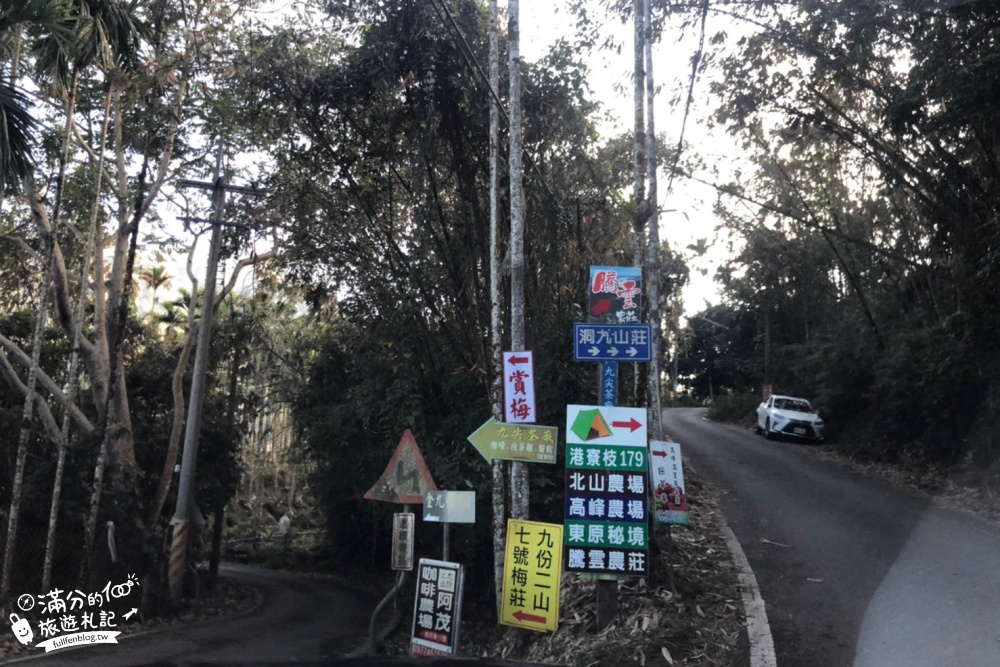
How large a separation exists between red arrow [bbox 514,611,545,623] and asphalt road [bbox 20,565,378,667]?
2.47 metres

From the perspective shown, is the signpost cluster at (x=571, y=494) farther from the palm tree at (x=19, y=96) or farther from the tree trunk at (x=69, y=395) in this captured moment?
the tree trunk at (x=69, y=395)

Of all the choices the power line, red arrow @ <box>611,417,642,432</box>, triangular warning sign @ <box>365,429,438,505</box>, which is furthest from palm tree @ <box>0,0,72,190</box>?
red arrow @ <box>611,417,642,432</box>

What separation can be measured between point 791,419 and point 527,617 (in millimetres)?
18325

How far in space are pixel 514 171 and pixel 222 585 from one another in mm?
17116

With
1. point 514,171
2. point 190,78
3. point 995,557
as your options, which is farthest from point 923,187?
point 190,78

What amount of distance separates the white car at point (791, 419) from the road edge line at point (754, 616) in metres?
14.5

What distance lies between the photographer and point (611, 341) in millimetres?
8484

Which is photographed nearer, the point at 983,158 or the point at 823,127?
the point at 983,158

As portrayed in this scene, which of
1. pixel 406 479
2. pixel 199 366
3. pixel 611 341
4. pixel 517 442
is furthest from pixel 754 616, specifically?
pixel 199 366

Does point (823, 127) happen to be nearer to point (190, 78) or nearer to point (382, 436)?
point (382, 436)

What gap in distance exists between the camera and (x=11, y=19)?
923 cm

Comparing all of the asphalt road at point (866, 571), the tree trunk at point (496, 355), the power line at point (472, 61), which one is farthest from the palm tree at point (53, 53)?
the asphalt road at point (866, 571)

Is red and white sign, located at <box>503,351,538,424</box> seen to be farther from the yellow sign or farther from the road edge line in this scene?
the road edge line

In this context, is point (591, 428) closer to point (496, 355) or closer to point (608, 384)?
point (608, 384)
